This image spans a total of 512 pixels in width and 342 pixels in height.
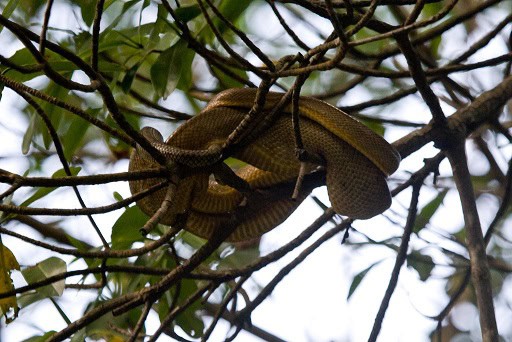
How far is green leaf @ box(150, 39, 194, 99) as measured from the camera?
9.90 ft

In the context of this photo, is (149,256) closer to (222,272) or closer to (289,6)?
(222,272)

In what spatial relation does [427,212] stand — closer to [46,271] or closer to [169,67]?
[169,67]

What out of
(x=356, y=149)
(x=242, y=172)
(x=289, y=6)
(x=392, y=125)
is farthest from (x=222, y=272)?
(x=289, y=6)

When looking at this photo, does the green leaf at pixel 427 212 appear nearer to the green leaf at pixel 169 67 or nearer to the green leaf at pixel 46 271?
the green leaf at pixel 169 67

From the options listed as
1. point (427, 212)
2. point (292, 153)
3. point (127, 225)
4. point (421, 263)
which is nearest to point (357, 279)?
point (421, 263)

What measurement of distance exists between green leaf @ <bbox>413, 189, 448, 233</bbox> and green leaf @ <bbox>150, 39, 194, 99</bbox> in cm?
170

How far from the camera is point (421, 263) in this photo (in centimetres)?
389

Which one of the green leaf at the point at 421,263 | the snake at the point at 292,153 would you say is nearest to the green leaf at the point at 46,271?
the snake at the point at 292,153

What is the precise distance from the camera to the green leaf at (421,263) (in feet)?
12.6

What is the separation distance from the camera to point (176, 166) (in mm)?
2676

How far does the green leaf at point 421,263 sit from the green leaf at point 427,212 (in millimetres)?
193

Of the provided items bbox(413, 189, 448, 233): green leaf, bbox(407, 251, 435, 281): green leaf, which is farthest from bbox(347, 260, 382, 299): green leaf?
bbox(413, 189, 448, 233): green leaf

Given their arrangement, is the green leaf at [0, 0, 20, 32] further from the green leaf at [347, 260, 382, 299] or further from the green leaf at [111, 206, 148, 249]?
the green leaf at [347, 260, 382, 299]

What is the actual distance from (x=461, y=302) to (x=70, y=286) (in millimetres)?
3428
